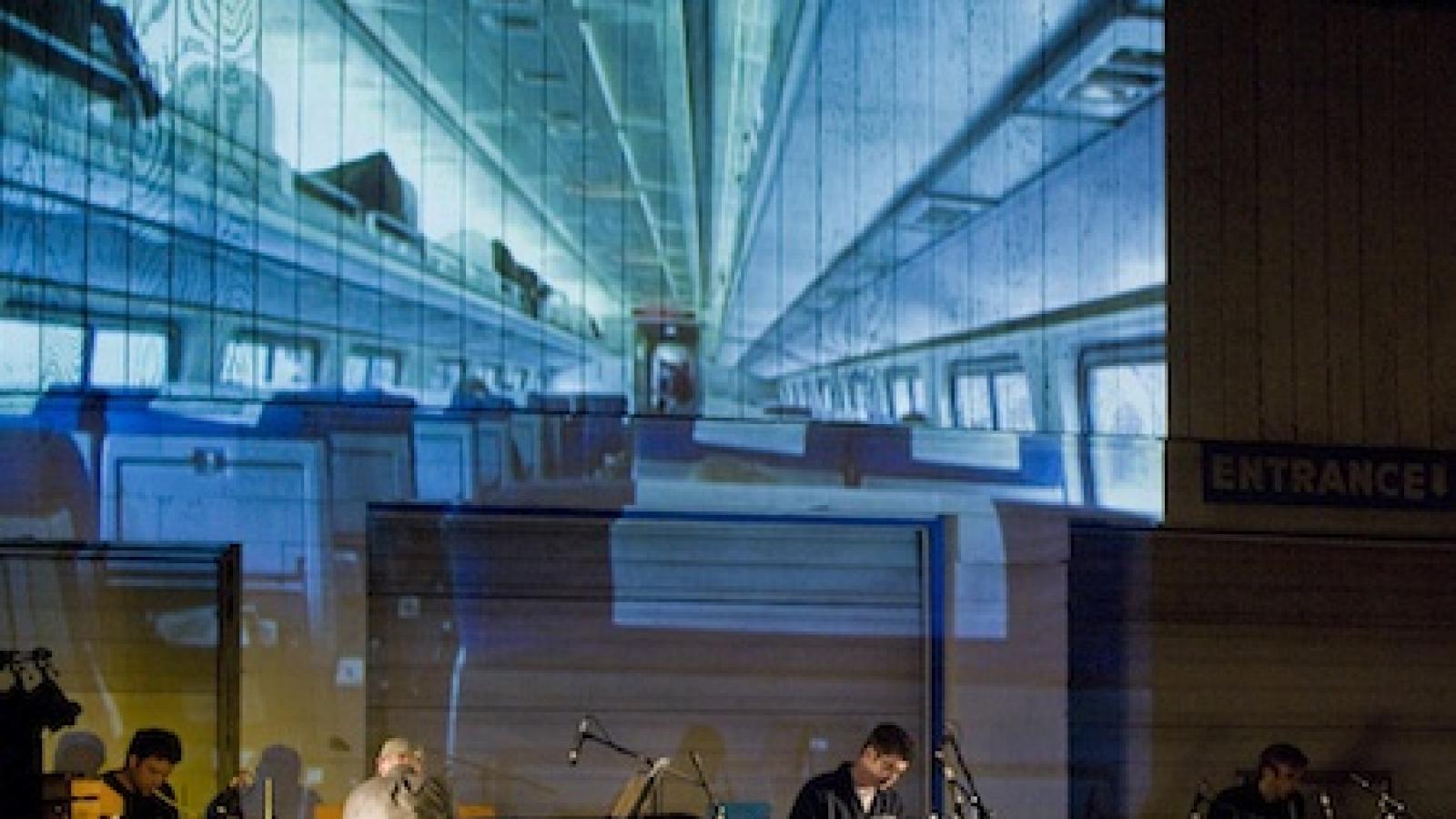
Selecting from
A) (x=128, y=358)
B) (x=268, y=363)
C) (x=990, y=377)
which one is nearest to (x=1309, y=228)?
(x=990, y=377)

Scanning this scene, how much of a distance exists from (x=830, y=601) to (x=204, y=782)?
361cm

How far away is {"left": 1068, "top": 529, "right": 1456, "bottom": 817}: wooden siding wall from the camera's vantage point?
10586mm

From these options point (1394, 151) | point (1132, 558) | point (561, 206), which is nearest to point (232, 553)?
point (561, 206)

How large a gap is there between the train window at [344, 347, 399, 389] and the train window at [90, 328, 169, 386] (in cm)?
95

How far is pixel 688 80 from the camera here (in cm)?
1003

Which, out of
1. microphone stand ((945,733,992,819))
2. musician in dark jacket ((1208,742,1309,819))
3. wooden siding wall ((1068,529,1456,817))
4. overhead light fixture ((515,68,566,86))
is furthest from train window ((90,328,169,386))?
musician in dark jacket ((1208,742,1309,819))

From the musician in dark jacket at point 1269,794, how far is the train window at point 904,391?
106 inches

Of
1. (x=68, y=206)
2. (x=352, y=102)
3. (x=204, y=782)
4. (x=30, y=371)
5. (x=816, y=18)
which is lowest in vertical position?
(x=204, y=782)

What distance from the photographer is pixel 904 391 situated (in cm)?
1004

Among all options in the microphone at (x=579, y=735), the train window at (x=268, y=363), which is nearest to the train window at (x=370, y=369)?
Answer: the train window at (x=268, y=363)

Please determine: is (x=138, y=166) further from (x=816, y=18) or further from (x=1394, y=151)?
(x=1394, y=151)

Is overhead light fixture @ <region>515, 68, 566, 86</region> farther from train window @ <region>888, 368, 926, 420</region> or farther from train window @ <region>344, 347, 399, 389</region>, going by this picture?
train window @ <region>888, 368, 926, 420</region>

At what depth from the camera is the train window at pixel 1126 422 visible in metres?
10.4

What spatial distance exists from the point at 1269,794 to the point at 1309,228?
3.55m
